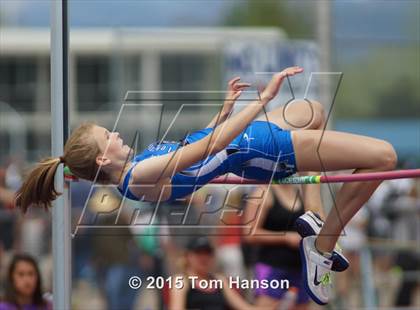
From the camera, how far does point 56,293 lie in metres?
5.12

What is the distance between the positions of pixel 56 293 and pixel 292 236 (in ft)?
8.16

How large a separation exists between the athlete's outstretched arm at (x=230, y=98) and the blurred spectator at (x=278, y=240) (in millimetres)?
1631

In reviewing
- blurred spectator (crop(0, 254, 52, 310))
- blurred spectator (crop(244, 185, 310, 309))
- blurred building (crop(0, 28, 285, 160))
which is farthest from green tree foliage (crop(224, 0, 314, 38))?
blurred spectator (crop(0, 254, 52, 310))

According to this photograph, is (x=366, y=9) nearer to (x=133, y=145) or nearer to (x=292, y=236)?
(x=292, y=236)

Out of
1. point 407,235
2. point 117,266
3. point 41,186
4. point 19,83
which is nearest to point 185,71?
point 19,83

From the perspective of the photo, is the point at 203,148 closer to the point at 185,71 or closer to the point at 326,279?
the point at 326,279

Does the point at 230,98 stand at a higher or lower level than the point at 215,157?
higher

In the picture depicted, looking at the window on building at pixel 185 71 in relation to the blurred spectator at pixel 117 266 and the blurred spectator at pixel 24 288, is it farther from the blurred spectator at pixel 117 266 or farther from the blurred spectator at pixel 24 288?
the blurred spectator at pixel 24 288

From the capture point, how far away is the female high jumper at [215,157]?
195 inches

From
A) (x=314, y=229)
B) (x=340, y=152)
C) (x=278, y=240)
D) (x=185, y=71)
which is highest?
(x=340, y=152)

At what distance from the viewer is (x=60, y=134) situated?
518 centimetres

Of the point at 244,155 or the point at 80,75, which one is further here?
the point at 80,75

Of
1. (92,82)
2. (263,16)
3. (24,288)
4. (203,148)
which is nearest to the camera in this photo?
(203,148)

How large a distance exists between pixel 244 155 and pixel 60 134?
920 millimetres
